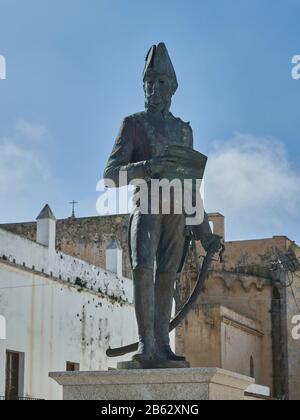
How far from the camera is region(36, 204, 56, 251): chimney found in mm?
20906

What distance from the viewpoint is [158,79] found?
6.79 metres

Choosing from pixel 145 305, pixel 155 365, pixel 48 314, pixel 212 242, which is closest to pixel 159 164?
pixel 212 242

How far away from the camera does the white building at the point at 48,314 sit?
18.9m

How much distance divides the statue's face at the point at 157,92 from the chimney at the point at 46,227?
46.8 feet

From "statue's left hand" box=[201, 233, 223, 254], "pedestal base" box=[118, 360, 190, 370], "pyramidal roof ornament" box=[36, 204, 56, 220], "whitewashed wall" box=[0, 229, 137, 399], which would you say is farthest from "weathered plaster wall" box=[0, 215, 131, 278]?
"pedestal base" box=[118, 360, 190, 370]

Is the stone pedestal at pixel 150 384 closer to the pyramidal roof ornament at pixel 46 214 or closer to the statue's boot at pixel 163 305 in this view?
the statue's boot at pixel 163 305

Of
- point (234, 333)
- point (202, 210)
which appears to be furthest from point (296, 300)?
point (202, 210)

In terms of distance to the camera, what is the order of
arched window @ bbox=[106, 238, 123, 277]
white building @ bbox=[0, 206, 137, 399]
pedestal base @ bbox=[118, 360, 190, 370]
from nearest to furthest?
pedestal base @ bbox=[118, 360, 190, 370]
white building @ bbox=[0, 206, 137, 399]
arched window @ bbox=[106, 238, 123, 277]

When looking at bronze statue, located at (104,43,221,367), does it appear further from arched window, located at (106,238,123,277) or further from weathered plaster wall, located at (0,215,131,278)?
weathered plaster wall, located at (0,215,131,278)

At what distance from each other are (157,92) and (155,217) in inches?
37.2

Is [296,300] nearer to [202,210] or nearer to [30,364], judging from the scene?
[30,364]

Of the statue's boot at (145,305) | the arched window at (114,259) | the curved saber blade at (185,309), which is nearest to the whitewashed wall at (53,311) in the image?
the arched window at (114,259)

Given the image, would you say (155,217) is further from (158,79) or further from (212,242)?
(158,79)
